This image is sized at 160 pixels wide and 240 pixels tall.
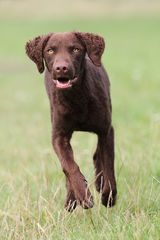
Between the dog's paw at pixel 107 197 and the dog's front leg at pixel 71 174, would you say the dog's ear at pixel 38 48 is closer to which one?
the dog's front leg at pixel 71 174

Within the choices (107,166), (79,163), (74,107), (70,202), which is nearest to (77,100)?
(74,107)

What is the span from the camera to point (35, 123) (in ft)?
50.1

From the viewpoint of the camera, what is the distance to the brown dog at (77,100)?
23.0ft

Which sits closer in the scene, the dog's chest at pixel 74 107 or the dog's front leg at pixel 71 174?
the dog's front leg at pixel 71 174

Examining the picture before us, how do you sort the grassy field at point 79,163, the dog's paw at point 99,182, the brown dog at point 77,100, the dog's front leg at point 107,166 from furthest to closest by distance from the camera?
the dog's paw at point 99,182 → the dog's front leg at point 107,166 → the brown dog at point 77,100 → the grassy field at point 79,163

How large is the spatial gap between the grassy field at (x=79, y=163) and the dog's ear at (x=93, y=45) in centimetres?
113

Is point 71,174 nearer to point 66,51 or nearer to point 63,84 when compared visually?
point 63,84

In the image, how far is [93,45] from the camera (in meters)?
7.16

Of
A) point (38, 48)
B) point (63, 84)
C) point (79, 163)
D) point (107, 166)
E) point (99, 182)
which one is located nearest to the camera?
point (63, 84)

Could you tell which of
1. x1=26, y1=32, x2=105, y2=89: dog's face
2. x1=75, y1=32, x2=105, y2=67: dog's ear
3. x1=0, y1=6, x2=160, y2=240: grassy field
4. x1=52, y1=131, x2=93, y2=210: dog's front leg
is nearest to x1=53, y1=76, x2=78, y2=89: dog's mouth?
x1=26, y1=32, x2=105, y2=89: dog's face

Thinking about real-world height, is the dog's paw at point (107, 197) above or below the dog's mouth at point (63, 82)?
below

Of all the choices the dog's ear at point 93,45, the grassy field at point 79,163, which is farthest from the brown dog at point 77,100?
the grassy field at point 79,163

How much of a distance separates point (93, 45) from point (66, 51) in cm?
31

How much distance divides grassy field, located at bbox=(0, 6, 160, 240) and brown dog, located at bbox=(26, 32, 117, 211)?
0.65ft
